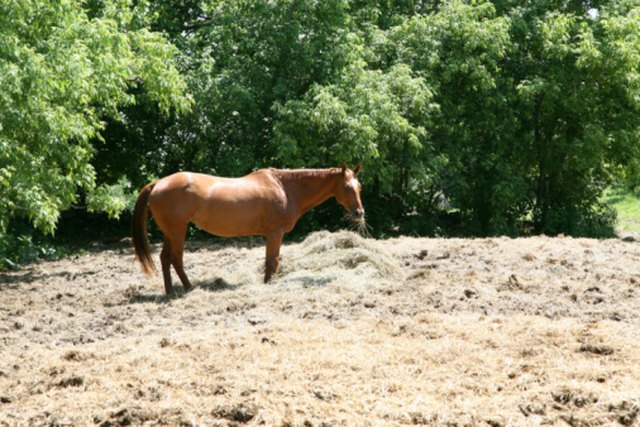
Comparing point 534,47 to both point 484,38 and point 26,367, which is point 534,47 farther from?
point 26,367

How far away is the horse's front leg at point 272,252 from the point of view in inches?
355

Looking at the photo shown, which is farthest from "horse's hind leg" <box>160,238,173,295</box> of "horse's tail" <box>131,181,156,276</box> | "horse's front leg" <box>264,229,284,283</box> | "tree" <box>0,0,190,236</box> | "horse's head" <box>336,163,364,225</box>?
"horse's head" <box>336,163,364,225</box>

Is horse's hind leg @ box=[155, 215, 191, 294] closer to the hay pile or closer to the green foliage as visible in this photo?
the hay pile

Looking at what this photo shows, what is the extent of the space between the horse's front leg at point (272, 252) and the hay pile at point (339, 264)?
0.14m

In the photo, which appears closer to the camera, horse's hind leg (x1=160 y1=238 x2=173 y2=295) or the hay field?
the hay field

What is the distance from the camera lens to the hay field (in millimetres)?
4723

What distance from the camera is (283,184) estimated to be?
30.5 ft

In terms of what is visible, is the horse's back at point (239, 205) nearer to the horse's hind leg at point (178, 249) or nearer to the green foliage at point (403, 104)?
the horse's hind leg at point (178, 249)

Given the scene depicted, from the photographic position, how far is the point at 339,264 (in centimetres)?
923

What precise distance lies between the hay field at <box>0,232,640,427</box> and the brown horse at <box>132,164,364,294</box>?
0.51 metres

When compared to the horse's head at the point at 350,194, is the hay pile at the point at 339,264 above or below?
below

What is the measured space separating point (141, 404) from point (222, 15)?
12355 millimetres

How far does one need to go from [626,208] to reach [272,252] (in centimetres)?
1733

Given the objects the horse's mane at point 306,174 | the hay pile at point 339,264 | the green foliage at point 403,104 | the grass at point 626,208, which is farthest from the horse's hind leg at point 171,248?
the grass at point 626,208
